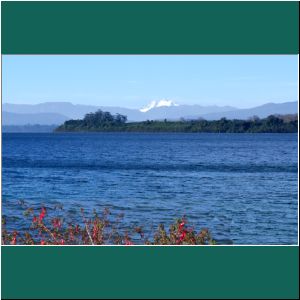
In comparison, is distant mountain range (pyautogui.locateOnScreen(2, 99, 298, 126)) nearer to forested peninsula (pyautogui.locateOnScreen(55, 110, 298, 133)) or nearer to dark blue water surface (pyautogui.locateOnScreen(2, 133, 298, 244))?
forested peninsula (pyautogui.locateOnScreen(55, 110, 298, 133))

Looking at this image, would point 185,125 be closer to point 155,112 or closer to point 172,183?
point 155,112

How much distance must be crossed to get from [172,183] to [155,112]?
1666 cm

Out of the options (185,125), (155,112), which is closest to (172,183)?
(155,112)

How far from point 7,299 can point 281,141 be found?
132 feet

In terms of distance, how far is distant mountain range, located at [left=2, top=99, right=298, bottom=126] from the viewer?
3938 cm

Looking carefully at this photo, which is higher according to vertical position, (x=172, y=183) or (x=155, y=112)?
(x=155, y=112)

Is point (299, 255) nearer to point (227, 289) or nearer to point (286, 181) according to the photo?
point (227, 289)

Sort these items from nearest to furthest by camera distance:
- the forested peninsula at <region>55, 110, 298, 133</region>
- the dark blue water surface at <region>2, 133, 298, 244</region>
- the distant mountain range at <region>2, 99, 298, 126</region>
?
the dark blue water surface at <region>2, 133, 298, 244</region>
the distant mountain range at <region>2, 99, 298, 126</region>
the forested peninsula at <region>55, 110, 298, 133</region>

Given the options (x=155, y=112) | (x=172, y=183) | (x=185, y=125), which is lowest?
(x=172, y=183)

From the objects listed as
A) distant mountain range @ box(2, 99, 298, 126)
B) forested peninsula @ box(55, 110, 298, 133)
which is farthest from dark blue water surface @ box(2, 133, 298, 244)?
distant mountain range @ box(2, 99, 298, 126)

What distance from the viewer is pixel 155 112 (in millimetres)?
38906

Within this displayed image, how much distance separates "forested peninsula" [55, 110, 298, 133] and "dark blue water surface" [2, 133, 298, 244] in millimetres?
954

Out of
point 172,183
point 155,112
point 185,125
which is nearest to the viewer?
point 172,183

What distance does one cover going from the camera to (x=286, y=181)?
23.0m
